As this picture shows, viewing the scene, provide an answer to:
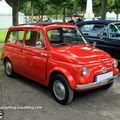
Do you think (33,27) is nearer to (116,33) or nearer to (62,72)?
(62,72)

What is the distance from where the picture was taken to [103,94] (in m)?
6.20

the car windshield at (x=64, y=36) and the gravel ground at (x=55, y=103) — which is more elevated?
the car windshield at (x=64, y=36)

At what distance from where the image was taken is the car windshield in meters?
6.14

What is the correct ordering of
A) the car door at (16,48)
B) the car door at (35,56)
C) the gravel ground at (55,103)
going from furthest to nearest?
the car door at (16,48) < the car door at (35,56) < the gravel ground at (55,103)

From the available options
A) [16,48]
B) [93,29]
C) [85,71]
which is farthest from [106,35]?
[85,71]

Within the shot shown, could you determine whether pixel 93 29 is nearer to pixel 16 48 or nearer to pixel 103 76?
pixel 16 48

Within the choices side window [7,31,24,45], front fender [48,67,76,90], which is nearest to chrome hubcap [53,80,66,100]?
front fender [48,67,76,90]

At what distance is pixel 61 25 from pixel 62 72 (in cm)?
165

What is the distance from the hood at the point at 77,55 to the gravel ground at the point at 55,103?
949 millimetres

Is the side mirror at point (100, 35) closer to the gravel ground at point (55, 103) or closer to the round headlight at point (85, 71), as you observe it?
the gravel ground at point (55, 103)

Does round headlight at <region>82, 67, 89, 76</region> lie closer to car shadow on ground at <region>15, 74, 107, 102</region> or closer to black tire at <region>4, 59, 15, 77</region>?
car shadow on ground at <region>15, 74, 107, 102</region>

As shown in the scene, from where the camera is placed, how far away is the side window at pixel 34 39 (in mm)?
6099

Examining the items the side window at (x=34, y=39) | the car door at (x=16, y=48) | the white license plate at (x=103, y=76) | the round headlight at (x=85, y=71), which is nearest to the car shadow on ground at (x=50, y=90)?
Result: the car door at (x=16, y=48)

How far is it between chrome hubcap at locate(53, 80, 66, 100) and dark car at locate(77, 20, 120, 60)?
10.2 feet
